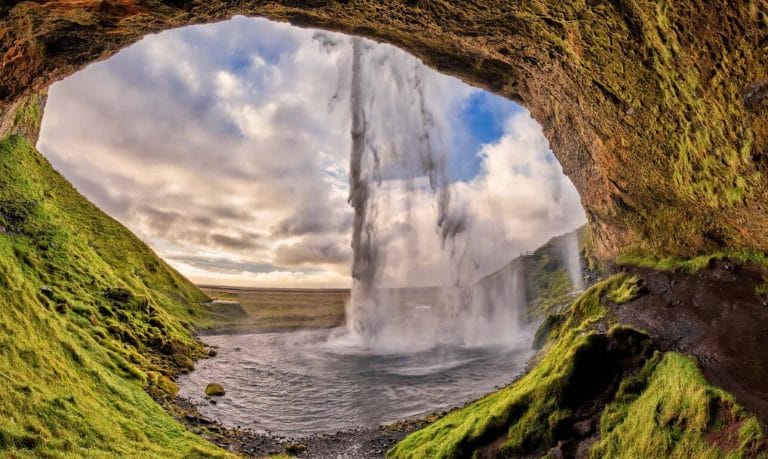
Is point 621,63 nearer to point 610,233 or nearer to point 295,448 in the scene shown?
point 610,233

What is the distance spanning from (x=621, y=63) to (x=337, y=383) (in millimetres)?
24904

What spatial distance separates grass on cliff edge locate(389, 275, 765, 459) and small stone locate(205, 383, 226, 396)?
42.0ft

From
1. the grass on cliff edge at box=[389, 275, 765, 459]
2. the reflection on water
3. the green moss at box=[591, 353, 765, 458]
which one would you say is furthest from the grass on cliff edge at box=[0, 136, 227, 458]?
the green moss at box=[591, 353, 765, 458]

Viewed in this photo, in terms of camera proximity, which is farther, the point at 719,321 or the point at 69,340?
the point at 69,340

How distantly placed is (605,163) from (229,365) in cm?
3032

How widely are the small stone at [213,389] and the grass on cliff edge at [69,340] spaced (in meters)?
2.33

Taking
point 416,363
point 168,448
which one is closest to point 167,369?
point 168,448

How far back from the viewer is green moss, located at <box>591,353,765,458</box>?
8.23 m

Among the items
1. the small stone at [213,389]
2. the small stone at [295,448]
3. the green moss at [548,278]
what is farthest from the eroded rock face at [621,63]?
the green moss at [548,278]

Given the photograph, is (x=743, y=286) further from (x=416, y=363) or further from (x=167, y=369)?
(x=167, y=369)

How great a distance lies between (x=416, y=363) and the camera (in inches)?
1242

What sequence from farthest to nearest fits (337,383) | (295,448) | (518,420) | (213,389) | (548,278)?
1. (548,278)
2. (337,383)
3. (213,389)
4. (295,448)
5. (518,420)

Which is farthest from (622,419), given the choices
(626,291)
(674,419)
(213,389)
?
(213,389)

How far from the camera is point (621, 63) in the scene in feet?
34.0
